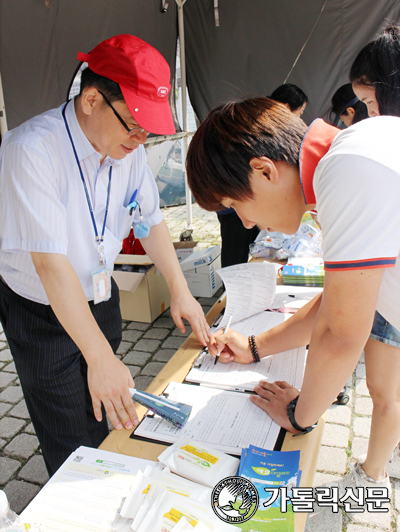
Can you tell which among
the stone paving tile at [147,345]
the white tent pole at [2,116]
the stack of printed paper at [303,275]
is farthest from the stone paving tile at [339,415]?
the white tent pole at [2,116]

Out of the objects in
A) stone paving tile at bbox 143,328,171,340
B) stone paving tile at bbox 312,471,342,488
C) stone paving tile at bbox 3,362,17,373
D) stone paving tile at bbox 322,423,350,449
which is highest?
stone paving tile at bbox 312,471,342,488

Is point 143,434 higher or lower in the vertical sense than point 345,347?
lower

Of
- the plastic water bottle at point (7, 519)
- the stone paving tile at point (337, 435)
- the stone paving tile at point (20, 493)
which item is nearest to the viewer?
the plastic water bottle at point (7, 519)

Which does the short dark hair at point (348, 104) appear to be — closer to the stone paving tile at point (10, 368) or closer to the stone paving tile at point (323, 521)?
the stone paving tile at point (323, 521)

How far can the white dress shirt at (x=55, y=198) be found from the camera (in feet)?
3.59

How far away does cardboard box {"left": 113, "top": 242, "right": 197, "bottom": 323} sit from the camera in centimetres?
327

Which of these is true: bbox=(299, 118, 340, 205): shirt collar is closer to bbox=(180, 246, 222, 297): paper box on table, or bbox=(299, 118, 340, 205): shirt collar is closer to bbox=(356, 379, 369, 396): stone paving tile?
bbox=(356, 379, 369, 396): stone paving tile

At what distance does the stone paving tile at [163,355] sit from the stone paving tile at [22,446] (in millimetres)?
986

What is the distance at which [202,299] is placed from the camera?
3.84 m

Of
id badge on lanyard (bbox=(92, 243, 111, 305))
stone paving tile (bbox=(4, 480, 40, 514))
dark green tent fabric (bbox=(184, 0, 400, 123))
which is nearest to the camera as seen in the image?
id badge on lanyard (bbox=(92, 243, 111, 305))

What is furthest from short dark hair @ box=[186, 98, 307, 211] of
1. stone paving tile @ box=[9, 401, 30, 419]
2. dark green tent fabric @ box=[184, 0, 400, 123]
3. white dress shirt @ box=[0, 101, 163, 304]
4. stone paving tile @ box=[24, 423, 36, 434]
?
dark green tent fabric @ box=[184, 0, 400, 123]

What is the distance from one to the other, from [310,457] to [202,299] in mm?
2892

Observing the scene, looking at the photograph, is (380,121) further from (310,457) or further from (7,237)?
(7,237)

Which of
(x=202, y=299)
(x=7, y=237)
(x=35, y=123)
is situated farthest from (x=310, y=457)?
(x=202, y=299)
